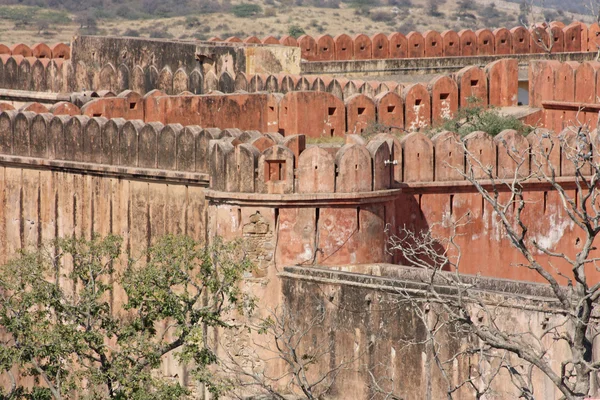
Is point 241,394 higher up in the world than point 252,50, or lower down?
lower down

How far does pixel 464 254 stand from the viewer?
2180 cm

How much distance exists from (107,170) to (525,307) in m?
8.77

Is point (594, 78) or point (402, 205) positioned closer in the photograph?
point (402, 205)

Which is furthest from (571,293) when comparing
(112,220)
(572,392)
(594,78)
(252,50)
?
(252,50)

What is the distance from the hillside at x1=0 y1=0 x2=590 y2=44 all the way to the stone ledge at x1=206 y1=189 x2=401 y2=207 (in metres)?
48.7

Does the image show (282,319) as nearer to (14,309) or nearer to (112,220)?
(14,309)

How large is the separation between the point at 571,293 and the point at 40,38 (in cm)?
5893

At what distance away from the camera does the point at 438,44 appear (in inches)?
1399

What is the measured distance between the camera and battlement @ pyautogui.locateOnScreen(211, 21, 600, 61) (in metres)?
35.5

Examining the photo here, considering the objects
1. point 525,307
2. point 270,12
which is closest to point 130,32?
point 270,12

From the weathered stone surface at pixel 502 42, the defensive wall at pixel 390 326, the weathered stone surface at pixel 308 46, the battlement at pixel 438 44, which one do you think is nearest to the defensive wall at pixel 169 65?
the weathered stone surface at pixel 502 42

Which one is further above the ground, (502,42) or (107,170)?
(502,42)

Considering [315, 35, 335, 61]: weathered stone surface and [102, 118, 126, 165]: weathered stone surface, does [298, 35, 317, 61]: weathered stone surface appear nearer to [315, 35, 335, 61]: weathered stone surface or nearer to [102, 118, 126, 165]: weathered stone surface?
[315, 35, 335, 61]: weathered stone surface

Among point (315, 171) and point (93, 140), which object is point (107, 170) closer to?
point (93, 140)
